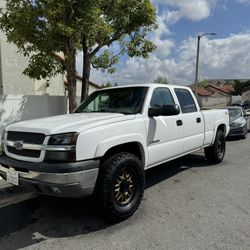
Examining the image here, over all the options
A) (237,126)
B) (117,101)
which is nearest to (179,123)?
(117,101)

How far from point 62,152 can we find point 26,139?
2.19ft

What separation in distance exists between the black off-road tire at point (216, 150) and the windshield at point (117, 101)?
2.95m

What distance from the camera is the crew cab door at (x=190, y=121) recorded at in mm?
5863

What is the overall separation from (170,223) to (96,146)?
4.67ft

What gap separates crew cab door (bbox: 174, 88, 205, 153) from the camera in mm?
5863

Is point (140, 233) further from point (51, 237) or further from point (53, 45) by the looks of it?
point (53, 45)

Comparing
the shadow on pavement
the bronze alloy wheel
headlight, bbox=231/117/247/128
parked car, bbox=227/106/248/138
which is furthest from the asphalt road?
headlight, bbox=231/117/247/128

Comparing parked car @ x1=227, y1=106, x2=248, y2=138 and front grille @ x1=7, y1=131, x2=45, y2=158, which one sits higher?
front grille @ x1=7, y1=131, x2=45, y2=158

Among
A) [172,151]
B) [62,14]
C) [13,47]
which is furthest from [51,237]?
[13,47]

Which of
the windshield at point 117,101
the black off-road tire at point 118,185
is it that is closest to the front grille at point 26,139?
the black off-road tire at point 118,185

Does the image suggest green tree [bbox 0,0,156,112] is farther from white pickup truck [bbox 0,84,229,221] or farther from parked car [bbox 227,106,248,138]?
parked car [bbox 227,106,248,138]

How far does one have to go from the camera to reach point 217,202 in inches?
190

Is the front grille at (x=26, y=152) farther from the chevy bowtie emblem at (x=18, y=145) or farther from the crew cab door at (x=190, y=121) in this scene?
the crew cab door at (x=190, y=121)

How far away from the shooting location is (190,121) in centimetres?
597
